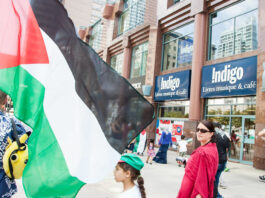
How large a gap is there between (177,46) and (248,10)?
5092 mm

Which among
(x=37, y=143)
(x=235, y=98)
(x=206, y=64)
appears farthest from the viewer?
Result: (x=206, y=64)

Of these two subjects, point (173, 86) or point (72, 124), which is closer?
point (72, 124)

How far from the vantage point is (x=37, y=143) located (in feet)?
6.54

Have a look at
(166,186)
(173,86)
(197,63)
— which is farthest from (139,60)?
(166,186)

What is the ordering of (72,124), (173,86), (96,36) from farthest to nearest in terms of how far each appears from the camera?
(96,36)
(173,86)
(72,124)

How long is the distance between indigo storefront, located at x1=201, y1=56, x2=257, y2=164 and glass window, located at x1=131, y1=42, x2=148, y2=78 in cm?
684

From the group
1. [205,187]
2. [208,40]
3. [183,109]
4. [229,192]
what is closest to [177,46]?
[208,40]

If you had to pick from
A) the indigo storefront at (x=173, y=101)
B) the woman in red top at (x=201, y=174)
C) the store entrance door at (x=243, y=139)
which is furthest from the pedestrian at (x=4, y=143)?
the indigo storefront at (x=173, y=101)

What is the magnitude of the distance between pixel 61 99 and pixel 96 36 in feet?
91.9

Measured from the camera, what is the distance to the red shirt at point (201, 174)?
2.62 meters

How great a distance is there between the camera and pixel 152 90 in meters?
17.4

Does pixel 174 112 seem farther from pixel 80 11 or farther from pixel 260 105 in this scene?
pixel 80 11

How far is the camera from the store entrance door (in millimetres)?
11430

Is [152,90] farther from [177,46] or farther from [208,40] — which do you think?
[208,40]
